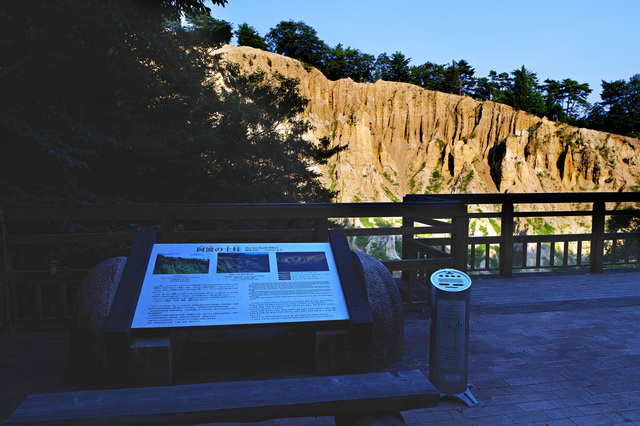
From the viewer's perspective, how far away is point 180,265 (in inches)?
131

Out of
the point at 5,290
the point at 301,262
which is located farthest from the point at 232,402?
the point at 5,290

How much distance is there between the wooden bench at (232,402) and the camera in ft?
6.22

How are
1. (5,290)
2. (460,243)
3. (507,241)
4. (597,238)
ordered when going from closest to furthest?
(5,290) < (460,243) < (507,241) < (597,238)

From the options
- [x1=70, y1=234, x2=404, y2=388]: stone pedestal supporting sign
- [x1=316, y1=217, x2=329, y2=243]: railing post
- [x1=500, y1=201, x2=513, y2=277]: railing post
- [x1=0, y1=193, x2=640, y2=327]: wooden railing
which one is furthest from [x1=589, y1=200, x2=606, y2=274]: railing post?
[x1=70, y1=234, x2=404, y2=388]: stone pedestal supporting sign

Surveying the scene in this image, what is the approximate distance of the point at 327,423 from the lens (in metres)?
2.88

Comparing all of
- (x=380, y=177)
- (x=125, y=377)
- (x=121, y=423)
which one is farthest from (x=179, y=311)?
(x=380, y=177)

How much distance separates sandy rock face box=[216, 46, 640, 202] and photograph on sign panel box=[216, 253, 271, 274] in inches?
1815

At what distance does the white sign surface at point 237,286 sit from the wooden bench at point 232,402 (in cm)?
93

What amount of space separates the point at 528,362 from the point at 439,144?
56691 mm

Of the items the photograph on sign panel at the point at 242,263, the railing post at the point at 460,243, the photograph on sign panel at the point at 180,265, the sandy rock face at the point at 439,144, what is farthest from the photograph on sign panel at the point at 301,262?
the sandy rock face at the point at 439,144

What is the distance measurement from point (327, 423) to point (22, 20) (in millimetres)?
6270

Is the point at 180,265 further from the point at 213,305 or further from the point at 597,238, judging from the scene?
the point at 597,238

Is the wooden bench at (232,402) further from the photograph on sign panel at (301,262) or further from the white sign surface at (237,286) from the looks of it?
the photograph on sign panel at (301,262)

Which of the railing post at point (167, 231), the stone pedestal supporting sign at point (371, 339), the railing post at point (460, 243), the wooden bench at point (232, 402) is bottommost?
the stone pedestal supporting sign at point (371, 339)
